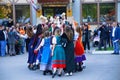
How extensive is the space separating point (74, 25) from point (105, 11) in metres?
17.9

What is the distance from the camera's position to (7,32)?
909 inches

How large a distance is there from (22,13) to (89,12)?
225 inches

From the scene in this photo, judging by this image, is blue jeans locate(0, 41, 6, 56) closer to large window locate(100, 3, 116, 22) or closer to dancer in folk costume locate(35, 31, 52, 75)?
dancer in folk costume locate(35, 31, 52, 75)

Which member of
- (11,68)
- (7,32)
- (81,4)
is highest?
(81,4)

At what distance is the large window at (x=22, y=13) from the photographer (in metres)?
33.1

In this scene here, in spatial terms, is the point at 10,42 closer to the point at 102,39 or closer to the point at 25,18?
the point at 102,39

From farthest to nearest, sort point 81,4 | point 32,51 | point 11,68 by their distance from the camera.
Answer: point 81,4, point 11,68, point 32,51

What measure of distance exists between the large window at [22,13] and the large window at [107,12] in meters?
6.27

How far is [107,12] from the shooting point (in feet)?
109

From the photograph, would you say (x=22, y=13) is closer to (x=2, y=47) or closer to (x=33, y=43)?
(x=2, y=47)

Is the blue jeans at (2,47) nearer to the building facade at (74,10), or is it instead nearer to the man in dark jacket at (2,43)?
the man in dark jacket at (2,43)

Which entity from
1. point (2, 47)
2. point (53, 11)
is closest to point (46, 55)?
point (2, 47)

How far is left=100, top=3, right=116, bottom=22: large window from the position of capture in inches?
1298

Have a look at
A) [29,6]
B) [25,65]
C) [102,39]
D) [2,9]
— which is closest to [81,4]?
[29,6]
